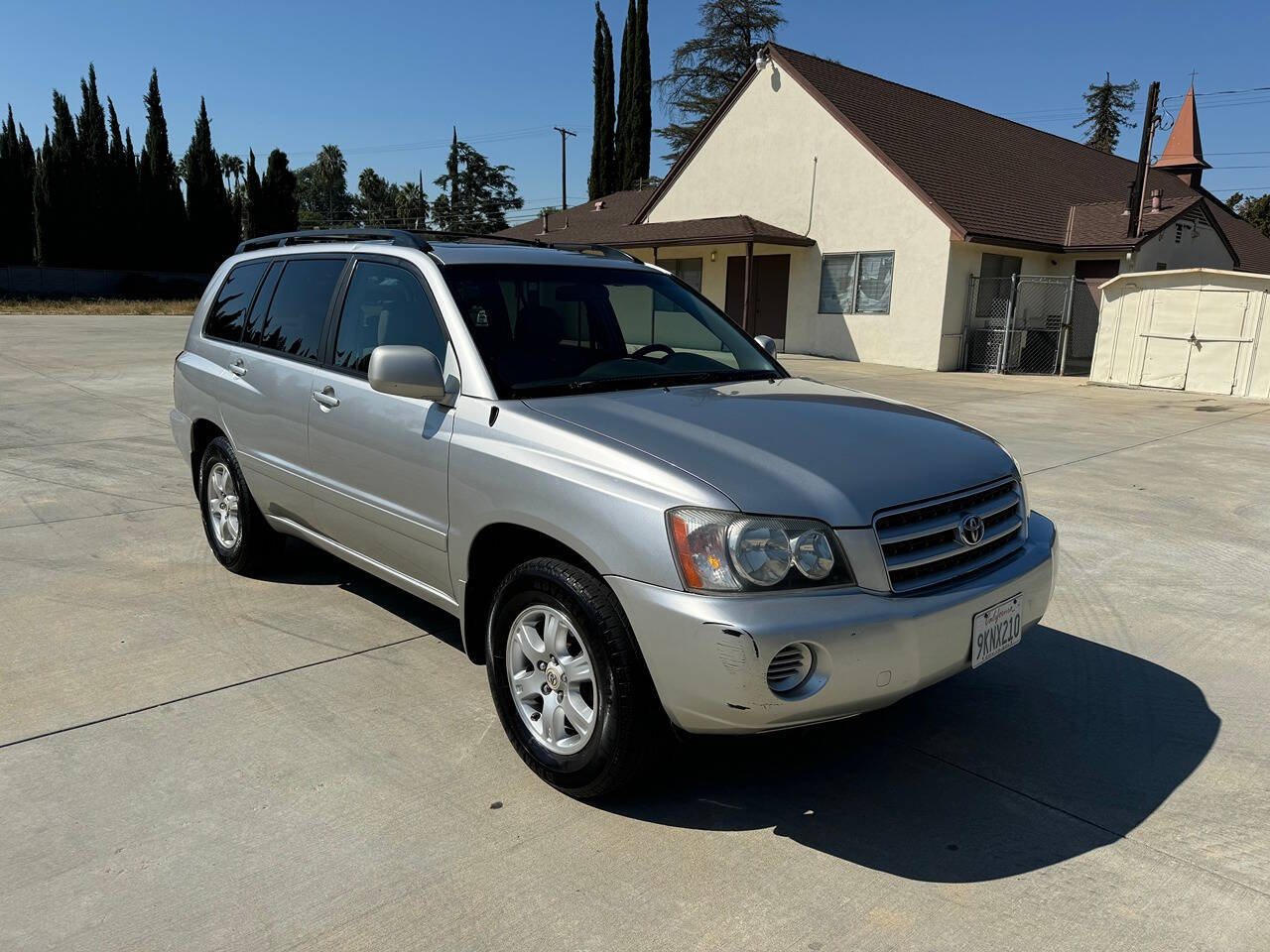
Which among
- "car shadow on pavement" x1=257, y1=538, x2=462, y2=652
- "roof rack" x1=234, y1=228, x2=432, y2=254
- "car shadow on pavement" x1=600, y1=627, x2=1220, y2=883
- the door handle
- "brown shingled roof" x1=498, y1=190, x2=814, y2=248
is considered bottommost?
"car shadow on pavement" x1=257, y1=538, x2=462, y2=652

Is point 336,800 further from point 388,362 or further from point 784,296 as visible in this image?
point 784,296

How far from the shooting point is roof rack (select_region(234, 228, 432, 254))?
4.16 metres

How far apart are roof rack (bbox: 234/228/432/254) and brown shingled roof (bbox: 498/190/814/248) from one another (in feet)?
60.7

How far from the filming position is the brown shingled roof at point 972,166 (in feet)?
71.4

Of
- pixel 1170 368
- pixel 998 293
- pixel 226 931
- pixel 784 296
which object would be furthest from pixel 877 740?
pixel 784 296

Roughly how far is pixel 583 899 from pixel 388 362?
6.34ft

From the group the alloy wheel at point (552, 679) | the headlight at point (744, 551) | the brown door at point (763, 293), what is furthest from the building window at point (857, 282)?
the headlight at point (744, 551)

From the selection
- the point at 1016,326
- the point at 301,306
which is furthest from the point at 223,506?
the point at 1016,326

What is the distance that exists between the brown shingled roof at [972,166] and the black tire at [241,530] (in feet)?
60.1

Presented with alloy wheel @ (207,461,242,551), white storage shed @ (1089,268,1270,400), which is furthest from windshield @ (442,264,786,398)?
white storage shed @ (1089,268,1270,400)

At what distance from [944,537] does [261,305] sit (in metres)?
3.76

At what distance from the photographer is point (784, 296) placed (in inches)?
984

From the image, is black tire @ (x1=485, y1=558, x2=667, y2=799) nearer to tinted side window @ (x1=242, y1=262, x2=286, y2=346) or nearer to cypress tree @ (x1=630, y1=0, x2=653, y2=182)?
tinted side window @ (x1=242, y1=262, x2=286, y2=346)

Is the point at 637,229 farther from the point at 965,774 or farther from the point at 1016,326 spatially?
the point at 965,774
